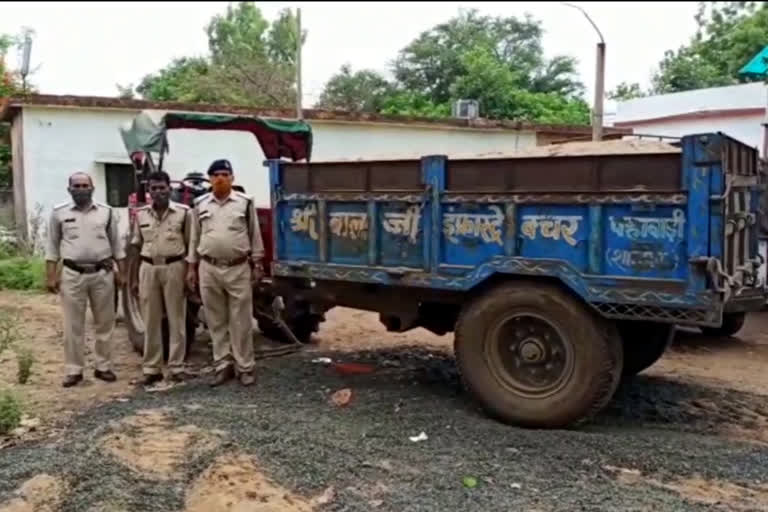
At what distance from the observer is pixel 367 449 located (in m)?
4.84

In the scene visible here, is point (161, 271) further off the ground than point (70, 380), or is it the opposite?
point (161, 271)

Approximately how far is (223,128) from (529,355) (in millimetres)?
3822

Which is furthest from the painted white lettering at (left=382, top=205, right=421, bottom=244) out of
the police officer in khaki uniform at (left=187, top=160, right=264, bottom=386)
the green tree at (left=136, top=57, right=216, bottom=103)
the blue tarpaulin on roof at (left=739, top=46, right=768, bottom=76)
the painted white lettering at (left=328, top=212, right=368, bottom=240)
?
the green tree at (left=136, top=57, right=216, bottom=103)

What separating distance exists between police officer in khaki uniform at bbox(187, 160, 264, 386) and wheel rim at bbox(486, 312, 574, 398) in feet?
6.38

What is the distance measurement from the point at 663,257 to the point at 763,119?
29.5ft

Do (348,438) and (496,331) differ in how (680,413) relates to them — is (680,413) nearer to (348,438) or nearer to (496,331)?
(496,331)

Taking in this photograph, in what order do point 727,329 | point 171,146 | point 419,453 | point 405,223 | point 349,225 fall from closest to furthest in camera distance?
1. point 419,453
2. point 405,223
3. point 349,225
4. point 727,329
5. point 171,146

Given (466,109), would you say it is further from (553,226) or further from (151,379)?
(553,226)

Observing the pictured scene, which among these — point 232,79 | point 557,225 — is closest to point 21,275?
point 557,225

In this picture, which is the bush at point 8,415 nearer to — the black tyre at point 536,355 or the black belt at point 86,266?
the black belt at point 86,266

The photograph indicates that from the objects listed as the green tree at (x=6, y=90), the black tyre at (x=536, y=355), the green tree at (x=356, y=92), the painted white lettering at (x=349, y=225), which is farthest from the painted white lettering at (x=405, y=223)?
the green tree at (x=356, y=92)

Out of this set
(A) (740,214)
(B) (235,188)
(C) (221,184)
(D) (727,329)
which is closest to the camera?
(A) (740,214)

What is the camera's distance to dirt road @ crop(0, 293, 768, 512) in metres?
4.15

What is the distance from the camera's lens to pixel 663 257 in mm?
4832
